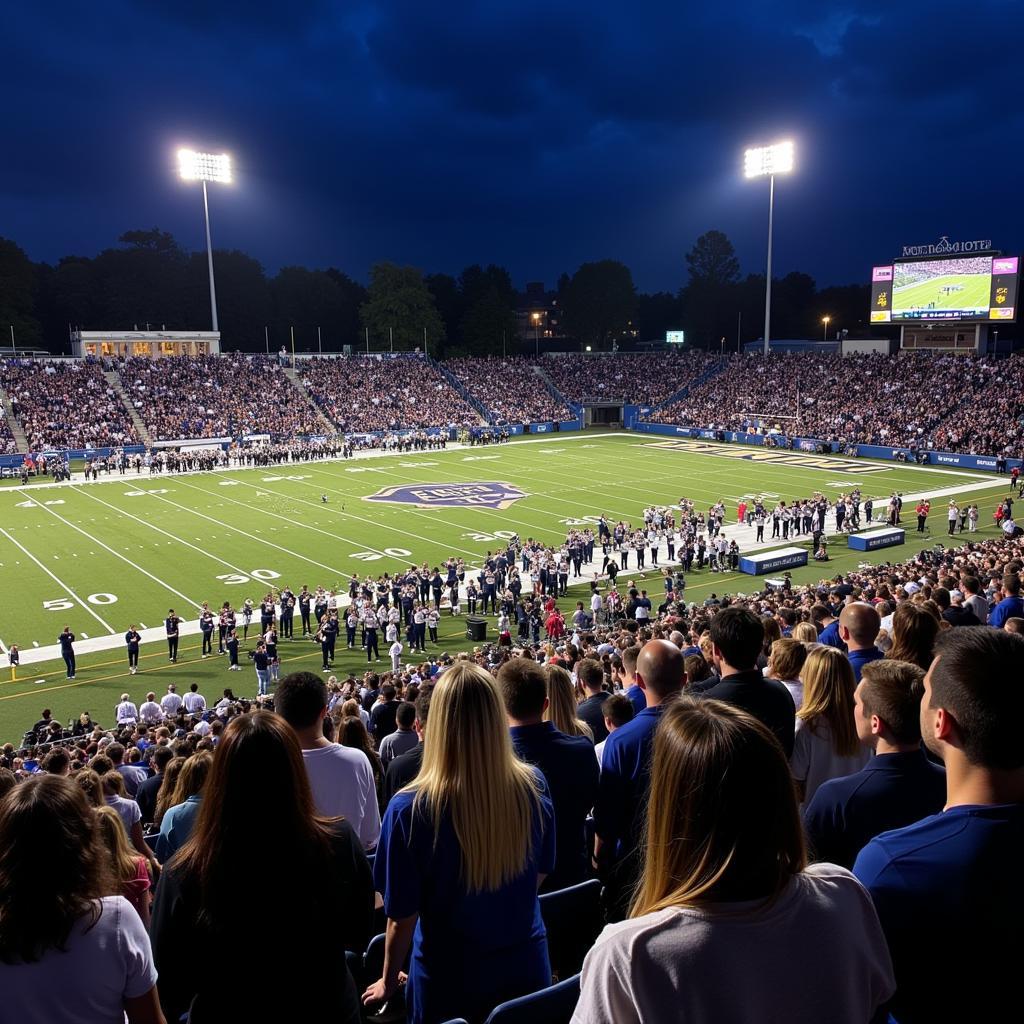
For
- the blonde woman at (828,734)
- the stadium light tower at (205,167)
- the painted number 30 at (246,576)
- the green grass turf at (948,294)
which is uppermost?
the stadium light tower at (205,167)

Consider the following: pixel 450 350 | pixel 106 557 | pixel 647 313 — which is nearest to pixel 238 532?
pixel 106 557

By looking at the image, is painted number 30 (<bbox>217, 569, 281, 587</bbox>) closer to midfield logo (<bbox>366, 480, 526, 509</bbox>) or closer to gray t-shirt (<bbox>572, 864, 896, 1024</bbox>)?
midfield logo (<bbox>366, 480, 526, 509</bbox>)

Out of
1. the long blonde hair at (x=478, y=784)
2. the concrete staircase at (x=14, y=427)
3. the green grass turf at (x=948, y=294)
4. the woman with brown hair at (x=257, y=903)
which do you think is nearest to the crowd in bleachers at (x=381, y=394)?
the concrete staircase at (x=14, y=427)

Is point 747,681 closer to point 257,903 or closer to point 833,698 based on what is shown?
point 833,698

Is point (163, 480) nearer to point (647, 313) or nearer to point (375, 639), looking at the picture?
point (375, 639)

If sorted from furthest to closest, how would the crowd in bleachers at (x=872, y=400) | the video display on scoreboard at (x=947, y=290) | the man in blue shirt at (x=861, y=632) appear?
1. the video display on scoreboard at (x=947, y=290)
2. the crowd in bleachers at (x=872, y=400)
3. the man in blue shirt at (x=861, y=632)

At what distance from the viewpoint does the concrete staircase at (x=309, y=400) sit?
61.5m

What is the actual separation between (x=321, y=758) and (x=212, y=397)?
200ft

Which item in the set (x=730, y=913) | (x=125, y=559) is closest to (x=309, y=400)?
(x=125, y=559)

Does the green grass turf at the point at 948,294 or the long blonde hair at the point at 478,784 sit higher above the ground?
the green grass turf at the point at 948,294

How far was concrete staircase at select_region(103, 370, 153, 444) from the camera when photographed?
5516 cm

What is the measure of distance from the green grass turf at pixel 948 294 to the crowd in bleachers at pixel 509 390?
26.4 m

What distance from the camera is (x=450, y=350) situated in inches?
3866

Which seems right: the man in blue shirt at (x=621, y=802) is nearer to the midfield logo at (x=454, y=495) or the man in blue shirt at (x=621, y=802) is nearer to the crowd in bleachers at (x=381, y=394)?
the midfield logo at (x=454, y=495)
